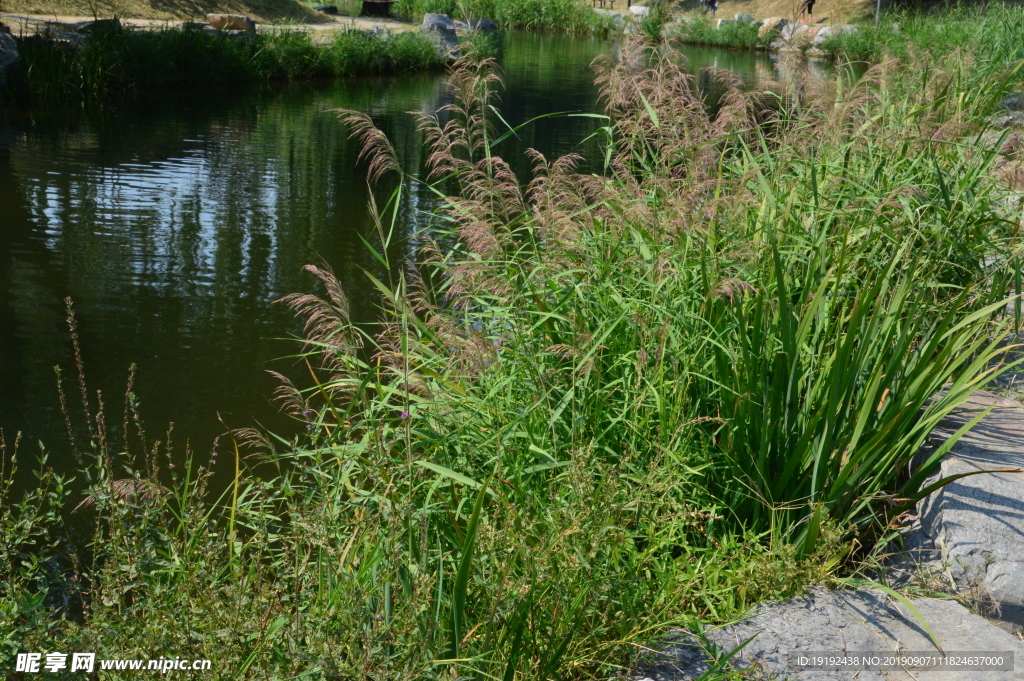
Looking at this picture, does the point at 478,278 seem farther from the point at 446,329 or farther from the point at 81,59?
the point at 81,59

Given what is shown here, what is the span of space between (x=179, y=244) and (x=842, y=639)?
233 inches

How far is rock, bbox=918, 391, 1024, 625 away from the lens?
2.47 m

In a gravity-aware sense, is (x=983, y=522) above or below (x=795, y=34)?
below

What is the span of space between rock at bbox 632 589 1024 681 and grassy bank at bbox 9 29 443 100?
479 inches

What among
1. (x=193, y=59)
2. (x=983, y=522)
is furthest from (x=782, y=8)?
(x=983, y=522)

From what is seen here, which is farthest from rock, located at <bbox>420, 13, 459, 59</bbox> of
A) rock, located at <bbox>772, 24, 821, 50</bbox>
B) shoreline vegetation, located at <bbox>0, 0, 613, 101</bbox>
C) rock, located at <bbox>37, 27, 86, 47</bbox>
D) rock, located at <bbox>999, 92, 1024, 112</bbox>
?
rock, located at <bbox>772, 24, 821, 50</bbox>

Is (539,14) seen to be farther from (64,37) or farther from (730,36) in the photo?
(64,37)

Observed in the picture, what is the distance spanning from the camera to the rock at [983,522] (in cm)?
247

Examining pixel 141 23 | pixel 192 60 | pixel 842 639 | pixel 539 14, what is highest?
pixel 539 14

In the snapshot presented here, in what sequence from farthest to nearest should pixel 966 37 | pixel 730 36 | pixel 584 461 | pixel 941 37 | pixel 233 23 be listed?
pixel 730 36, pixel 233 23, pixel 941 37, pixel 966 37, pixel 584 461

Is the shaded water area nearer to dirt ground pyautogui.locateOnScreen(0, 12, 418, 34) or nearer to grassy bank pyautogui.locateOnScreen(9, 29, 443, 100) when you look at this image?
grassy bank pyautogui.locateOnScreen(9, 29, 443, 100)

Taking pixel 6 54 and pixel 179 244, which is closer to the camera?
pixel 179 244

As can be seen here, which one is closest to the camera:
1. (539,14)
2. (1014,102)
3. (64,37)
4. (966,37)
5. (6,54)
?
(1014,102)

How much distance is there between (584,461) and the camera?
81.2 inches
